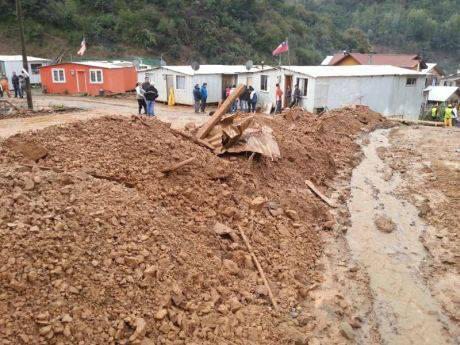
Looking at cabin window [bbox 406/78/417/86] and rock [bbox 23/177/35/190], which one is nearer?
rock [bbox 23/177/35/190]

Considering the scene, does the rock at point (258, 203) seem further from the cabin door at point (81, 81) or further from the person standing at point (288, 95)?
the cabin door at point (81, 81)

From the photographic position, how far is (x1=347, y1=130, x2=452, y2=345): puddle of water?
629 cm

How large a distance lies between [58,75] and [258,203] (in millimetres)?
26704

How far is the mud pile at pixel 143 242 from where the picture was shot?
15.6 ft

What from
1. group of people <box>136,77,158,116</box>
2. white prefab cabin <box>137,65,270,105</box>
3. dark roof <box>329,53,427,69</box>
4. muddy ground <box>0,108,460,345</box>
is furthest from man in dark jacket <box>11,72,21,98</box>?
dark roof <box>329,53,427,69</box>

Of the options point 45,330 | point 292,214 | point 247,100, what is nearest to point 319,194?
point 292,214

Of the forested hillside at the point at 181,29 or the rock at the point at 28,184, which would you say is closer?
the rock at the point at 28,184

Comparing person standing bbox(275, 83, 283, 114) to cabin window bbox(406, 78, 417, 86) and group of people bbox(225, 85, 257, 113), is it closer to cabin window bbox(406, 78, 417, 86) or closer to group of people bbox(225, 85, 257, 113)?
group of people bbox(225, 85, 257, 113)

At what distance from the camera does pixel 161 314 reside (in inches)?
202

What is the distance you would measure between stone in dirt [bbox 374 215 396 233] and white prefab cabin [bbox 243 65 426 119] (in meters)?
12.6

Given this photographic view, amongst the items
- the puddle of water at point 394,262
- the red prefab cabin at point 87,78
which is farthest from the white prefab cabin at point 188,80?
the puddle of water at point 394,262

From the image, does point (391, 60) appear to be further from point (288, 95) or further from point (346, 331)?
point (346, 331)

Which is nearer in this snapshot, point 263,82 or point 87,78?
point 263,82

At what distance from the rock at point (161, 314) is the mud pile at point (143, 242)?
0.02 m
